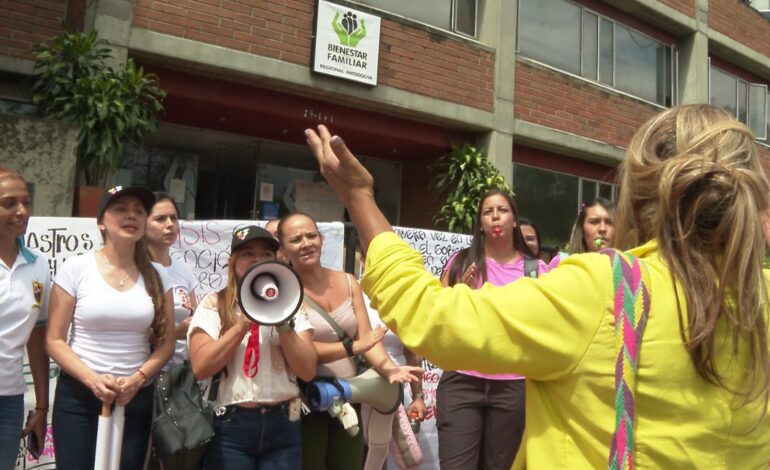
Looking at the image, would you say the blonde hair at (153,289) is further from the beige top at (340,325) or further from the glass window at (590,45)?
the glass window at (590,45)

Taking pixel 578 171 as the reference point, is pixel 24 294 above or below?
below

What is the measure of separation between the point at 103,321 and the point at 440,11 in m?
8.90

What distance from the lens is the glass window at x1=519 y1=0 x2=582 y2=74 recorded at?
1218 cm

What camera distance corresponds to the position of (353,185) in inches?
60.6

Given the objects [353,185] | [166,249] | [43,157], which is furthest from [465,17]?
[353,185]

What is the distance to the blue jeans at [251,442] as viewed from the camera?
3.30m

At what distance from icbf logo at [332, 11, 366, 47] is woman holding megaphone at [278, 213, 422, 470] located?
5.89m

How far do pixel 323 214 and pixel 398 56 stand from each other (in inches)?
124

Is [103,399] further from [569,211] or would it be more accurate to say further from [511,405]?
[569,211]

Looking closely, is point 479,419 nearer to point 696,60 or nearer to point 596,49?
point 596,49

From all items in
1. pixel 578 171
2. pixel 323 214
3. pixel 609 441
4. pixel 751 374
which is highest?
pixel 578 171

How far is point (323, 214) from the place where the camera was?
38.9ft

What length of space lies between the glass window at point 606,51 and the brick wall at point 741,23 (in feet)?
10.4

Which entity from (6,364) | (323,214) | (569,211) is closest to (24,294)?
(6,364)
